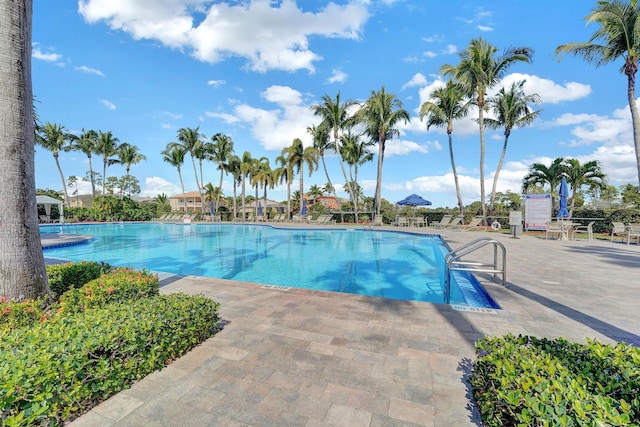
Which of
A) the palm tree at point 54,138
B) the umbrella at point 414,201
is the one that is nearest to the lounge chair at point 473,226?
the umbrella at point 414,201

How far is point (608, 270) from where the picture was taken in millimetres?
6504

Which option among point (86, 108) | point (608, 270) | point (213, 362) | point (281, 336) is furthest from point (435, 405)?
point (86, 108)

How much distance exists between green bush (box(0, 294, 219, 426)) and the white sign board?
17303 millimetres

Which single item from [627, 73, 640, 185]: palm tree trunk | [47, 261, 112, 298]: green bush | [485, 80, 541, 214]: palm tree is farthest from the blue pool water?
[485, 80, 541, 214]: palm tree

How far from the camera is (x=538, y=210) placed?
14805mm

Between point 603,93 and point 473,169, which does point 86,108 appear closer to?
point 473,169

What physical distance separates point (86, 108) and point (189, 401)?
23.0 m

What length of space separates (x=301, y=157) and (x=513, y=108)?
17.9 metres

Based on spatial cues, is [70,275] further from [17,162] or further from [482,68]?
[482,68]

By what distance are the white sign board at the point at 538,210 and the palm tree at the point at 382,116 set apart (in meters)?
10.7

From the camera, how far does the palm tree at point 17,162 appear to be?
10.1 feet

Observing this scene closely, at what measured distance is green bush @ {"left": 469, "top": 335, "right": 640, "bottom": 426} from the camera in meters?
1.31

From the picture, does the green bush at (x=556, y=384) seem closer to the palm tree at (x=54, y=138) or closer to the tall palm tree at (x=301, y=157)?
the tall palm tree at (x=301, y=157)

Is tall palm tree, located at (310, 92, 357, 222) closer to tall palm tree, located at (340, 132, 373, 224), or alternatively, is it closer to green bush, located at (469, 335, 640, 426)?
tall palm tree, located at (340, 132, 373, 224)
